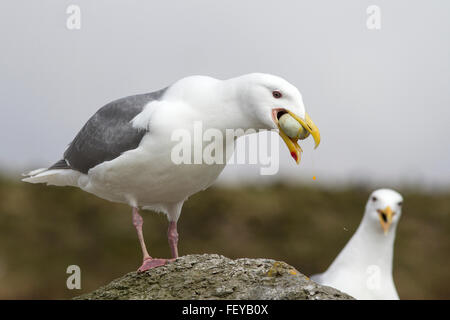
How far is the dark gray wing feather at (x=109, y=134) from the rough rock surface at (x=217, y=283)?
0.98 metres

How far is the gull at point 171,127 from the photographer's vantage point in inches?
184

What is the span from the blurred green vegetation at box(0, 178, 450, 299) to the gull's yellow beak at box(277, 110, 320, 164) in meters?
8.33

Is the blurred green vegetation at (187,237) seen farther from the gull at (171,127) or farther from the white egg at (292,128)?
the white egg at (292,128)

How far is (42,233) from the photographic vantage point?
13.5 metres

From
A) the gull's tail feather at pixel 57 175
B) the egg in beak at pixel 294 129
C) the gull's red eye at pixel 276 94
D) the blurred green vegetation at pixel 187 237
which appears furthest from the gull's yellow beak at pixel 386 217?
the blurred green vegetation at pixel 187 237

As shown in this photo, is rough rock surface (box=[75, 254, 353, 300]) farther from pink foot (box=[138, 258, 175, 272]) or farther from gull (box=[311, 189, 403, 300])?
gull (box=[311, 189, 403, 300])

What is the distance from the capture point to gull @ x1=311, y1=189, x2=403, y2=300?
7352 millimetres

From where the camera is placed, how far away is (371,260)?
24.8ft

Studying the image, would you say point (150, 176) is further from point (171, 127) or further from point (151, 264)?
point (151, 264)

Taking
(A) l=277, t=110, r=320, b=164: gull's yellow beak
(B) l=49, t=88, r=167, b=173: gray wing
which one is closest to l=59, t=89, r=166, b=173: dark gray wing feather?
(B) l=49, t=88, r=167, b=173: gray wing

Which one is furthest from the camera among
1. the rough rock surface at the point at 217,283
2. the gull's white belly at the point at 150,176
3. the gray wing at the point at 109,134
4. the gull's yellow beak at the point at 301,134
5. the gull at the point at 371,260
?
the gull at the point at 371,260

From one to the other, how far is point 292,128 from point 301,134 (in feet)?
0.27

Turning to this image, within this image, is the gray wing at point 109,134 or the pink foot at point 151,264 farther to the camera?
the gray wing at point 109,134
